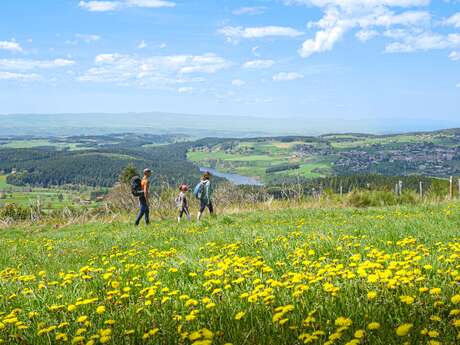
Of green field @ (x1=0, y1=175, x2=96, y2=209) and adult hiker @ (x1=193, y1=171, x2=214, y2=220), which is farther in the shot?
green field @ (x1=0, y1=175, x2=96, y2=209)

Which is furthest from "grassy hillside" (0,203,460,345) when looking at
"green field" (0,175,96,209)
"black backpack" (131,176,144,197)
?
"green field" (0,175,96,209)

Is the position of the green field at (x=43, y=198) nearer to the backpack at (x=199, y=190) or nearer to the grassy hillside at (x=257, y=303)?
the backpack at (x=199, y=190)

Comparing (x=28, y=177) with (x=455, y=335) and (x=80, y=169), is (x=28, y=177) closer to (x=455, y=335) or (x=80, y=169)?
(x=80, y=169)

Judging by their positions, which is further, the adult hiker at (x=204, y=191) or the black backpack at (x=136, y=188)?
the adult hiker at (x=204, y=191)

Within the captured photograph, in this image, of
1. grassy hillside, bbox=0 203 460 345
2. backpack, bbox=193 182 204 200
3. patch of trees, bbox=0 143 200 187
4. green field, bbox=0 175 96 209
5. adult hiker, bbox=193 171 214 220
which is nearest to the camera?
grassy hillside, bbox=0 203 460 345

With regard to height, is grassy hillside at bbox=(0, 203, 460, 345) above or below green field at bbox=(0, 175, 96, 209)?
above

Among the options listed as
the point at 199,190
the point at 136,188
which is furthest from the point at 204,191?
the point at 136,188

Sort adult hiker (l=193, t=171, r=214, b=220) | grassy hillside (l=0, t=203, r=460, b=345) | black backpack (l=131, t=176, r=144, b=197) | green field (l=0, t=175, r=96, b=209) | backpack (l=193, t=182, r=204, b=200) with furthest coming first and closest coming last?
1. green field (l=0, t=175, r=96, b=209)
2. adult hiker (l=193, t=171, r=214, b=220)
3. backpack (l=193, t=182, r=204, b=200)
4. black backpack (l=131, t=176, r=144, b=197)
5. grassy hillside (l=0, t=203, r=460, b=345)

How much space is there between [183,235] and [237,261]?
17.8ft

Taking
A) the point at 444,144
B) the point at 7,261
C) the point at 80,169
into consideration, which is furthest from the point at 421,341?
the point at 444,144

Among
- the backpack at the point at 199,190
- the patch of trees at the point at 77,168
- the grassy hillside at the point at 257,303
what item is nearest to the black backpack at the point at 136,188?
the backpack at the point at 199,190

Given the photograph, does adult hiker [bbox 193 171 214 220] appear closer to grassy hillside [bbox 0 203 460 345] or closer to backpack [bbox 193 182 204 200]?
backpack [bbox 193 182 204 200]

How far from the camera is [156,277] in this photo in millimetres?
5668

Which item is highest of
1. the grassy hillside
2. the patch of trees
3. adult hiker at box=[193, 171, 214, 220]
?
the grassy hillside
